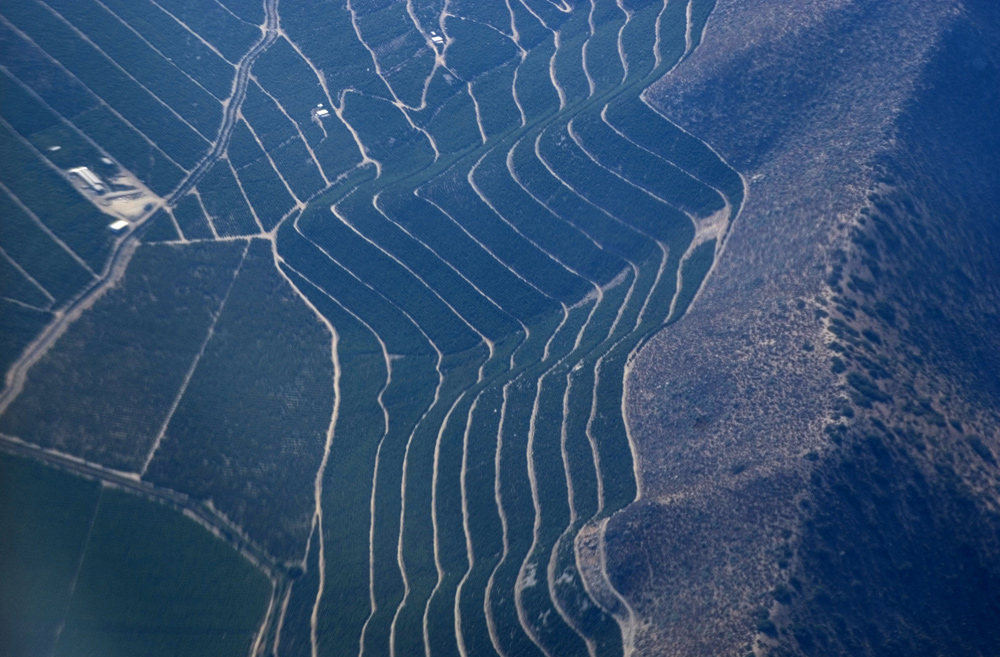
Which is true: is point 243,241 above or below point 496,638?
above

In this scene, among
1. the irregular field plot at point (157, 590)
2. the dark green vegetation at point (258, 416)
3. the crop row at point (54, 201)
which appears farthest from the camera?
the crop row at point (54, 201)

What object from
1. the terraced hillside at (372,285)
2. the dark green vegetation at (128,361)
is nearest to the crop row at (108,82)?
the terraced hillside at (372,285)

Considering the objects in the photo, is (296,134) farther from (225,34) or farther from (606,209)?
(606,209)

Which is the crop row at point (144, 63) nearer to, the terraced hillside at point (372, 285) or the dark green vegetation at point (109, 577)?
the terraced hillside at point (372, 285)

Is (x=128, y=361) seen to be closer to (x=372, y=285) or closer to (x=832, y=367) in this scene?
(x=372, y=285)

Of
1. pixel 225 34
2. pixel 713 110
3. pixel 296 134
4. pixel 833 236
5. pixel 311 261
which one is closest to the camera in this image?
pixel 833 236

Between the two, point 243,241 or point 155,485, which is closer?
point 155,485

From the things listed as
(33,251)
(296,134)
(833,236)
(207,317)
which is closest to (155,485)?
(207,317)

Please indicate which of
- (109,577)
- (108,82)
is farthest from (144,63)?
(109,577)
